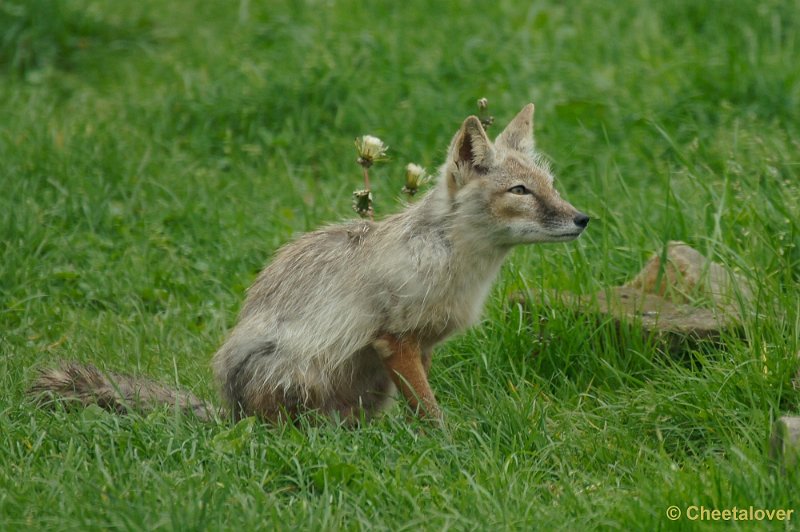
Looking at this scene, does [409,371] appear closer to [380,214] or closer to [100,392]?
[100,392]

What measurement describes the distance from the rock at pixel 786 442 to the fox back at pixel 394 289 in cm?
140

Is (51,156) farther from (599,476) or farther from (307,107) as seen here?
(599,476)

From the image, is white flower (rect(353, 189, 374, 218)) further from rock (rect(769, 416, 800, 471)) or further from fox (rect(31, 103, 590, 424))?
rock (rect(769, 416, 800, 471))

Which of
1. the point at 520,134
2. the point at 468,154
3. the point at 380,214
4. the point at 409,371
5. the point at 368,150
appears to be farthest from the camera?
the point at 380,214

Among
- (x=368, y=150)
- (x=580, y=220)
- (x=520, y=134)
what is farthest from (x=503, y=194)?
(x=368, y=150)

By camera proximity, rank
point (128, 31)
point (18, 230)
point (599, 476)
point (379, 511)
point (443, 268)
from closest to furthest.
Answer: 1. point (379, 511)
2. point (599, 476)
3. point (443, 268)
4. point (18, 230)
5. point (128, 31)

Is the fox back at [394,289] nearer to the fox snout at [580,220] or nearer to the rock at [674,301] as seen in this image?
the fox snout at [580,220]

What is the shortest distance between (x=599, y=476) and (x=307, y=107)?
4.92 metres

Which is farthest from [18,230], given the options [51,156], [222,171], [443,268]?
[443,268]

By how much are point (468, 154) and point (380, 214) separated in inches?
98.1

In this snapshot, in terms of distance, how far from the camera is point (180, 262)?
7883 millimetres

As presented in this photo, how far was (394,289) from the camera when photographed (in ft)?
18.5

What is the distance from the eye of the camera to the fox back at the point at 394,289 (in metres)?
5.60

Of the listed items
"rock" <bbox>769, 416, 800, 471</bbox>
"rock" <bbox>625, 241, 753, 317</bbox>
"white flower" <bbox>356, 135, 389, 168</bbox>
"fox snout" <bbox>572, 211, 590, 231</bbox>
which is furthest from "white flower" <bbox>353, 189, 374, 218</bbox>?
"rock" <bbox>769, 416, 800, 471</bbox>
